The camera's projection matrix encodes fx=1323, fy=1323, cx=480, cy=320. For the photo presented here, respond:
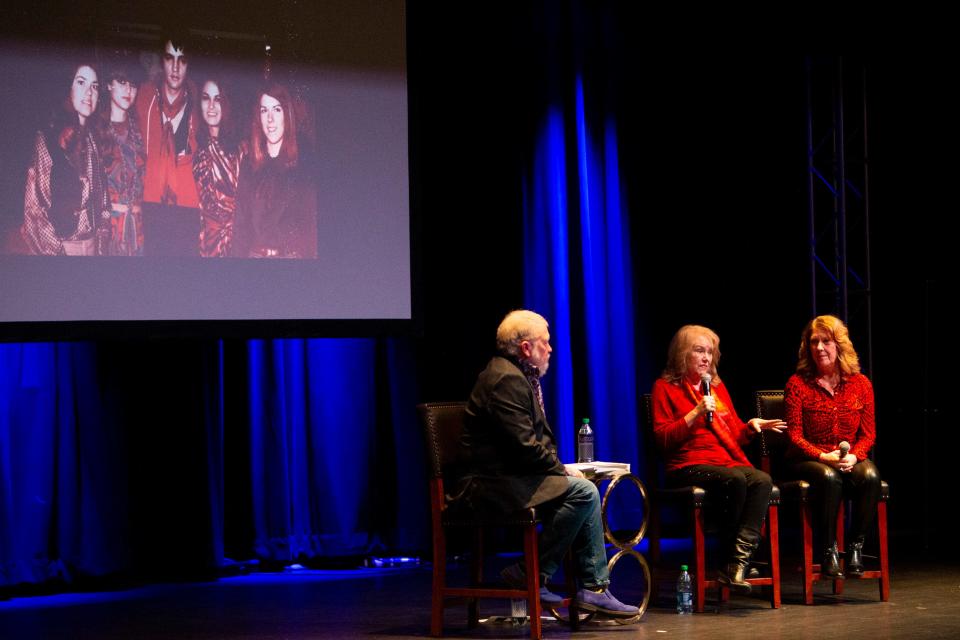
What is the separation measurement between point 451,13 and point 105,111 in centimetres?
193

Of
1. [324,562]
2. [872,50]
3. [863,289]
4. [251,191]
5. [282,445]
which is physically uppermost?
[872,50]

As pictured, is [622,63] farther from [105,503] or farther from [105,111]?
[105,503]

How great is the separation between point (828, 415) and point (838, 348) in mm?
286

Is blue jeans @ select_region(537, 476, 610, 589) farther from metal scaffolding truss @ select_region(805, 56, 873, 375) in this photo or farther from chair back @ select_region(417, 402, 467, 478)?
metal scaffolding truss @ select_region(805, 56, 873, 375)

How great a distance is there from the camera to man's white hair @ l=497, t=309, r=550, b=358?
183 inches

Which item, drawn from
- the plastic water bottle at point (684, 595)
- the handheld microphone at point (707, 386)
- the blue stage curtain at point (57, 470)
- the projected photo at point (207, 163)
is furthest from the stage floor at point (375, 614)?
the projected photo at point (207, 163)

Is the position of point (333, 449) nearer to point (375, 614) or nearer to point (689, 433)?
point (375, 614)

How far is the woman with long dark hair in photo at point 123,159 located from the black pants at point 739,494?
2.55m

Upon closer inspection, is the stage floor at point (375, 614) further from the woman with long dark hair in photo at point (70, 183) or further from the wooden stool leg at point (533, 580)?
the woman with long dark hair in photo at point (70, 183)

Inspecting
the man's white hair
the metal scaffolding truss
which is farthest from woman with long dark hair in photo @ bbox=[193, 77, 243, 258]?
the metal scaffolding truss

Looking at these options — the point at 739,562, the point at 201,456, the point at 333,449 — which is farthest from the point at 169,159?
the point at 739,562

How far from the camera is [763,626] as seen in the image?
15.5ft

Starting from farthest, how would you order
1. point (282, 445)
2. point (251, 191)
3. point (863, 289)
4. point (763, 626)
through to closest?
point (863, 289), point (282, 445), point (251, 191), point (763, 626)

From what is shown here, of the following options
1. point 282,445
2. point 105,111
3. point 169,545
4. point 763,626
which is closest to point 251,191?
point 105,111
